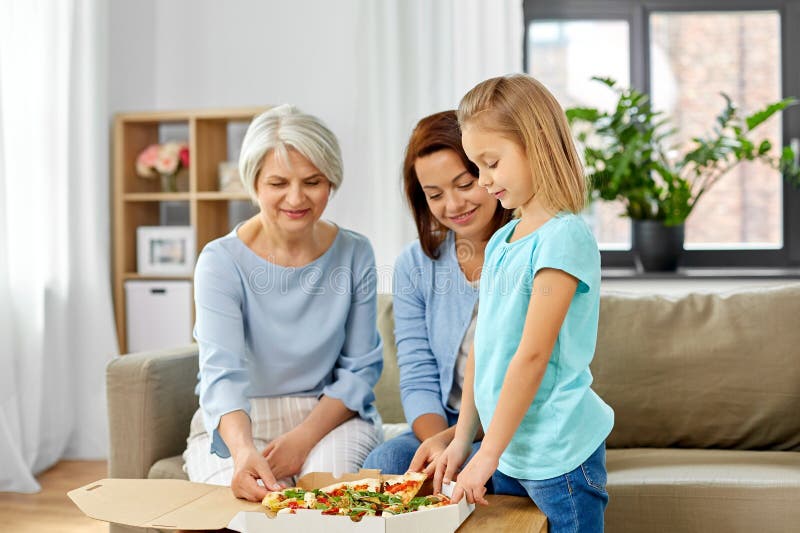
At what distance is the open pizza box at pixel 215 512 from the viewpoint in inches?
47.9

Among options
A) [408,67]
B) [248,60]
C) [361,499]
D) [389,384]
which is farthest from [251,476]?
[248,60]

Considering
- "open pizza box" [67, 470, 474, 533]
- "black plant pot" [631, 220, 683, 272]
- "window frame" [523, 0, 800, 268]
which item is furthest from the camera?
"window frame" [523, 0, 800, 268]

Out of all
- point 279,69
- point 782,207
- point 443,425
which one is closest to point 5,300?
point 279,69

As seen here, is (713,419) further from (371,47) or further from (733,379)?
(371,47)

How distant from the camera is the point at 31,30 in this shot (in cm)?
350

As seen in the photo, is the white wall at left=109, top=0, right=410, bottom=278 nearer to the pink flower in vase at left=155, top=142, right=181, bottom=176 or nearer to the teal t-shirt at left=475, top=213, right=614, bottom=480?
the pink flower in vase at left=155, top=142, right=181, bottom=176

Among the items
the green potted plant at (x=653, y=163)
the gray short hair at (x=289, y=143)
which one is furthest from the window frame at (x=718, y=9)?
the gray short hair at (x=289, y=143)

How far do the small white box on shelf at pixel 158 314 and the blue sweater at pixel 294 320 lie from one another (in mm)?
1971

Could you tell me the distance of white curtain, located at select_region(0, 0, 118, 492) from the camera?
11.0 ft

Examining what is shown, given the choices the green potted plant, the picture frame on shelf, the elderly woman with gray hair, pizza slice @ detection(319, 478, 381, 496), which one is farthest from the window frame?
pizza slice @ detection(319, 478, 381, 496)

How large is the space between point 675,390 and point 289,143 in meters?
1.09

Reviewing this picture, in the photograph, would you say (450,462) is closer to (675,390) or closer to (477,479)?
(477,479)

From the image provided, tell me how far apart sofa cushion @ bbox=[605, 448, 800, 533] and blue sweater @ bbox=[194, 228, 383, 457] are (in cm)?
56

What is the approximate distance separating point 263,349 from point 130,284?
7.08ft
